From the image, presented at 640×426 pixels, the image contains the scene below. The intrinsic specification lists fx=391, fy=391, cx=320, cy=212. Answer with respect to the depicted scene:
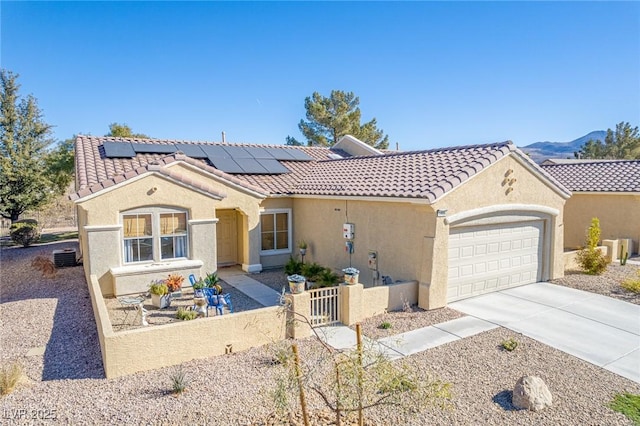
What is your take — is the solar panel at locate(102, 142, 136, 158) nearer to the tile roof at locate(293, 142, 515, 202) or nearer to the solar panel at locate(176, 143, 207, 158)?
the solar panel at locate(176, 143, 207, 158)

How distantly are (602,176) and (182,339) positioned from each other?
24797 millimetres

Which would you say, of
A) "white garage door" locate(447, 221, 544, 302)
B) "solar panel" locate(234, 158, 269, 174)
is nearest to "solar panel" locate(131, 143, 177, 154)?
"solar panel" locate(234, 158, 269, 174)

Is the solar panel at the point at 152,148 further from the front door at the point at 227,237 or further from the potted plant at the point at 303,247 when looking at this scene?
the potted plant at the point at 303,247

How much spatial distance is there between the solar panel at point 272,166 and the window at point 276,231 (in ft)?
8.36

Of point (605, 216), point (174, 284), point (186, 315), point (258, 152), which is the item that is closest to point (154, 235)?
point (174, 284)

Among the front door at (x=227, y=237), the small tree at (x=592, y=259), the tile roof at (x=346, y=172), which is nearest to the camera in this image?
the tile roof at (x=346, y=172)

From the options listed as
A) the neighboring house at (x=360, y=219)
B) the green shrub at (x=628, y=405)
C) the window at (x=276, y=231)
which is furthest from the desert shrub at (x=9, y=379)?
the window at (x=276, y=231)

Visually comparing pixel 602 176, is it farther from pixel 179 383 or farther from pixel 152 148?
pixel 179 383

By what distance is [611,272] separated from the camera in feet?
54.1

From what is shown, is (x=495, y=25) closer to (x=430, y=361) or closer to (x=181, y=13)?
(x=181, y=13)

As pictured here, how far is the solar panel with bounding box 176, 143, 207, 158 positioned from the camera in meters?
19.3

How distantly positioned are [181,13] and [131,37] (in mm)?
3171

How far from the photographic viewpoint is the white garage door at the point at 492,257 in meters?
12.5

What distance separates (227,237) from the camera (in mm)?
17891
